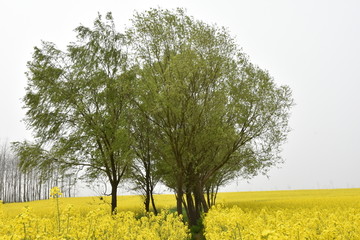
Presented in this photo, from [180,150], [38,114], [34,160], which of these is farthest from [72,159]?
[180,150]

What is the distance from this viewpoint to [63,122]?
2303 cm

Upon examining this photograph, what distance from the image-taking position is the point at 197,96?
20922mm

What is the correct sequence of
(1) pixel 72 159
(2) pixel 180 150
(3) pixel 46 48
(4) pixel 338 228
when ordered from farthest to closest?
(3) pixel 46 48, (1) pixel 72 159, (2) pixel 180 150, (4) pixel 338 228

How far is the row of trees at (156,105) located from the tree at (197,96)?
7 centimetres

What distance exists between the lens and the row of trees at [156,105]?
20.5m

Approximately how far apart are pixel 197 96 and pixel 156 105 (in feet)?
10.0

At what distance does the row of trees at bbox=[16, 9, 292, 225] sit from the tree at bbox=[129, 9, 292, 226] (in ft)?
0.22

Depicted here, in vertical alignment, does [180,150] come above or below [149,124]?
below

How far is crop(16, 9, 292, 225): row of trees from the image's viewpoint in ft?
67.3

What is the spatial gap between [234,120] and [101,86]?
9.89 meters

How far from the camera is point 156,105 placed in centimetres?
1931

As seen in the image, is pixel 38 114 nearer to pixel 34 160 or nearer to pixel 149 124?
pixel 34 160

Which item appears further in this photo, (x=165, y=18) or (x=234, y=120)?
(x=234, y=120)

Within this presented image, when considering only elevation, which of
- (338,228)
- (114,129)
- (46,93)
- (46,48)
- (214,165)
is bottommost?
(338,228)
